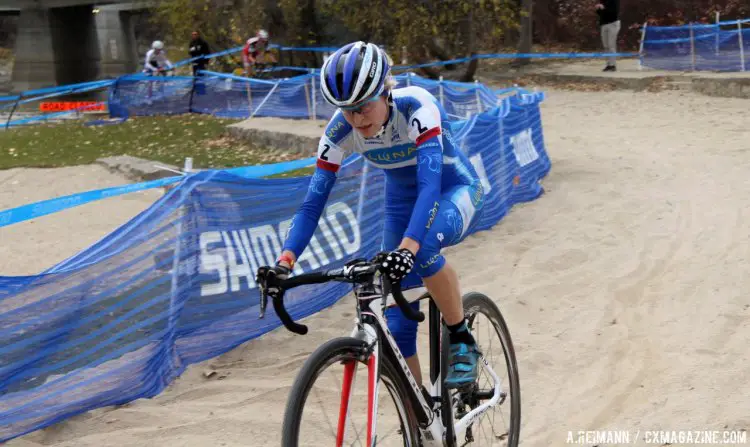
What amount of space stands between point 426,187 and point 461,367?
32.2 inches

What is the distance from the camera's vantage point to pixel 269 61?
24.0 m

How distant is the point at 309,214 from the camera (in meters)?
3.81

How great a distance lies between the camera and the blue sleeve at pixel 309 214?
3.72 meters

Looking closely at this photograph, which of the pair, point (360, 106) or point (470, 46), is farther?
point (470, 46)

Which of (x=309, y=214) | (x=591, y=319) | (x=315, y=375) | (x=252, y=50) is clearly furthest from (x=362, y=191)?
(x=252, y=50)

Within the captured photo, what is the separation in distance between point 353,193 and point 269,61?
673 inches

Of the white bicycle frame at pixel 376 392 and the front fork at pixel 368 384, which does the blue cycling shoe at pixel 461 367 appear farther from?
the front fork at pixel 368 384

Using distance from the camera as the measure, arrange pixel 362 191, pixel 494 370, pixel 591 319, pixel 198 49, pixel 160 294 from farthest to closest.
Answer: pixel 198 49
pixel 362 191
pixel 591 319
pixel 160 294
pixel 494 370

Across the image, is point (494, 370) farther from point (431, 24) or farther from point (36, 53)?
point (36, 53)

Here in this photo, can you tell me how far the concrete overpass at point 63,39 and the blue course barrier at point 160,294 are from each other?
106ft

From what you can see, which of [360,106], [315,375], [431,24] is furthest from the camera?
[431,24]

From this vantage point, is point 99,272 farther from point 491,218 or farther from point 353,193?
point 491,218

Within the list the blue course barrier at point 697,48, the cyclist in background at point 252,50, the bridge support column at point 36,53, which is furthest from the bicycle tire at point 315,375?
the bridge support column at point 36,53

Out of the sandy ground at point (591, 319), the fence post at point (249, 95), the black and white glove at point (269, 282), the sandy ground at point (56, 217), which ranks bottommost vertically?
the sandy ground at point (56, 217)
